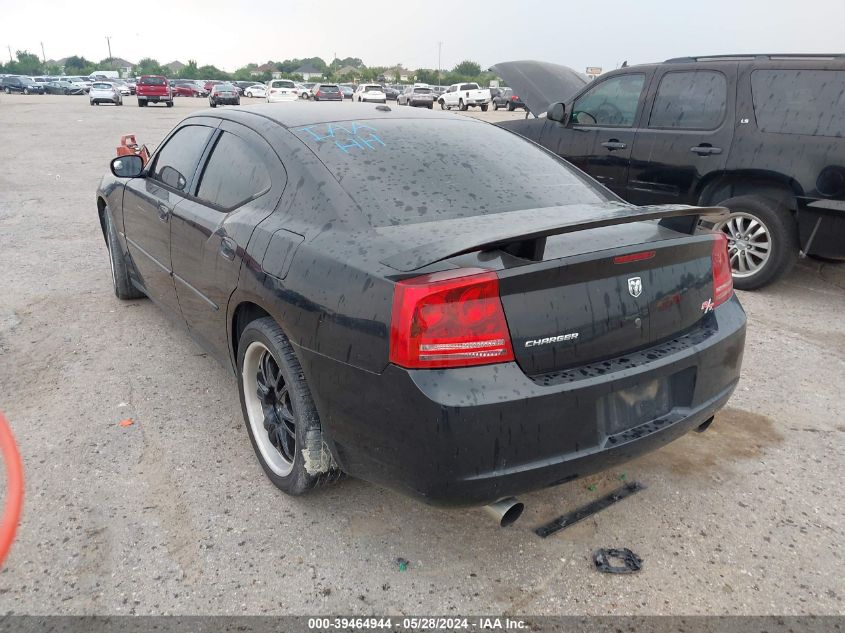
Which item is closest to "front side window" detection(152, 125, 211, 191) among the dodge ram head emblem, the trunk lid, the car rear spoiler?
the car rear spoiler

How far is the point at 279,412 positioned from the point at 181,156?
6.33 feet

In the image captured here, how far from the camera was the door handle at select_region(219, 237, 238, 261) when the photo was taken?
9.63 feet

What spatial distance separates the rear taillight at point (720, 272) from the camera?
2703mm

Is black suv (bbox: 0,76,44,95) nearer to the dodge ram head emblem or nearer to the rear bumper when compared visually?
the rear bumper

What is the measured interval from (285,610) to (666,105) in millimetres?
5687

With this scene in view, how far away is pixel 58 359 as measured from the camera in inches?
166

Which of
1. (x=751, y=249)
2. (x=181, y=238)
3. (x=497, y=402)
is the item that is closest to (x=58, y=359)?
(x=181, y=238)

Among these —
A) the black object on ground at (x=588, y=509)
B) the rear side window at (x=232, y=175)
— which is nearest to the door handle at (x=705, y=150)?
the black object on ground at (x=588, y=509)

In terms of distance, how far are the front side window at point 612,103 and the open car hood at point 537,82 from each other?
969mm

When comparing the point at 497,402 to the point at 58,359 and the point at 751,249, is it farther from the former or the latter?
the point at 751,249

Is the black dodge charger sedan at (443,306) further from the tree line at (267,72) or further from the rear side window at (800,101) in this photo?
the tree line at (267,72)

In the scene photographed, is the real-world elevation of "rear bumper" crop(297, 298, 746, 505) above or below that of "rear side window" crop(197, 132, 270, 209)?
below

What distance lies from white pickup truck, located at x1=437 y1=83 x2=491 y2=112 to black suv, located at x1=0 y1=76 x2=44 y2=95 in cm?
3910

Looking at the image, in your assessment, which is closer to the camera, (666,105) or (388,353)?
(388,353)
